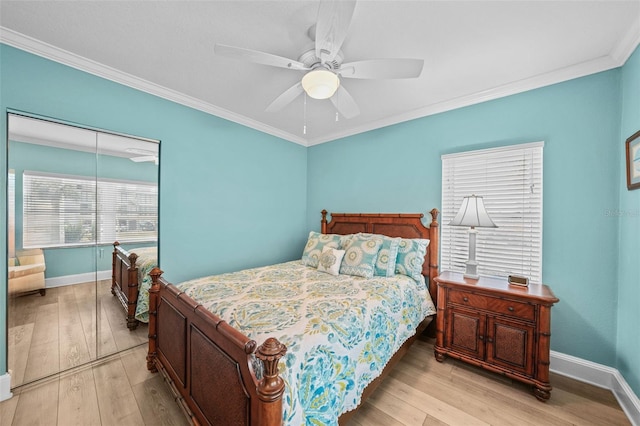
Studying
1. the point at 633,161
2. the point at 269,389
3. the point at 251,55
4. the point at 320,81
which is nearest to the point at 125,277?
the point at 269,389

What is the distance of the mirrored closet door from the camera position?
194 centimetres

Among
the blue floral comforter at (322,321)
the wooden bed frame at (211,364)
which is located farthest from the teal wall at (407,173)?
the blue floral comforter at (322,321)

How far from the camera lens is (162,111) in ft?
8.71

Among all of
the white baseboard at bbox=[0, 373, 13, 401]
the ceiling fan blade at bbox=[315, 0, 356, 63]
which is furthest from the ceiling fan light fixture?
the white baseboard at bbox=[0, 373, 13, 401]

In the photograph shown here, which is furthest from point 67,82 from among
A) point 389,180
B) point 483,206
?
point 483,206

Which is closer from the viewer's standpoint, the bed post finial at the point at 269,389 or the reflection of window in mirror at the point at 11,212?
the bed post finial at the point at 269,389

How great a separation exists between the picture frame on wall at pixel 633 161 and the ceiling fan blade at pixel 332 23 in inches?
83.4

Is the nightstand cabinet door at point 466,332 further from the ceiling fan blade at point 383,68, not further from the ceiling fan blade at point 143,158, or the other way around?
the ceiling fan blade at point 143,158

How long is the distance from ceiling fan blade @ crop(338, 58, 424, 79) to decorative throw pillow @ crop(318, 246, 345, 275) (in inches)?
69.2

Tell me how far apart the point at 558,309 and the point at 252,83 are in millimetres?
3540

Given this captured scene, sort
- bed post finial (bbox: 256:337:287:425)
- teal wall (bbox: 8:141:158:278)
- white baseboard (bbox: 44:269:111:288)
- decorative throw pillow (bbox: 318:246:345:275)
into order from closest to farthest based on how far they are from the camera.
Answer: bed post finial (bbox: 256:337:287:425), teal wall (bbox: 8:141:158:278), white baseboard (bbox: 44:269:111:288), decorative throw pillow (bbox: 318:246:345:275)

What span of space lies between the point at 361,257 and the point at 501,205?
1498 mm

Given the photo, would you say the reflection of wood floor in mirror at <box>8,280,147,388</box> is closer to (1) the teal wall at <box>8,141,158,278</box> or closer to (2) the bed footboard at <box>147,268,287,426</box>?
(1) the teal wall at <box>8,141,158,278</box>

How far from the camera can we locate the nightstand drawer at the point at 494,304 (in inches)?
77.2
